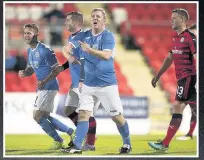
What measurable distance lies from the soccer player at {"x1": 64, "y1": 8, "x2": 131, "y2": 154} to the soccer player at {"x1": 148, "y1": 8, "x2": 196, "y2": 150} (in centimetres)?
51

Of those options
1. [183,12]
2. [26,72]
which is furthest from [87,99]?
[183,12]

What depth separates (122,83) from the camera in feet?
24.2

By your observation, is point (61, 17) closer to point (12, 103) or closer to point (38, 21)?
point (38, 21)

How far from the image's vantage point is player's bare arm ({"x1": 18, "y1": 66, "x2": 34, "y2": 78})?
6.44 m

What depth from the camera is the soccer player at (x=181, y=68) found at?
624 cm

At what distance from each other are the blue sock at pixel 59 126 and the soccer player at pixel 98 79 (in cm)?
23

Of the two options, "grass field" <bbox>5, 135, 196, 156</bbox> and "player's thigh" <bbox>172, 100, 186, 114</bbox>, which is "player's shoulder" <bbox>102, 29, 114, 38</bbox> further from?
"grass field" <bbox>5, 135, 196, 156</bbox>

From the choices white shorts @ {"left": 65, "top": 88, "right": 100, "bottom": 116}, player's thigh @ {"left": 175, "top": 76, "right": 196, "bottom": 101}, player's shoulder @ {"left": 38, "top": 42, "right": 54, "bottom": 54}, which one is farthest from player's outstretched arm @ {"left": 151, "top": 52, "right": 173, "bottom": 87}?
player's shoulder @ {"left": 38, "top": 42, "right": 54, "bottom": 54}

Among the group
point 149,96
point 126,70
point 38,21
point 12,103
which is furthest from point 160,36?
point 12,103

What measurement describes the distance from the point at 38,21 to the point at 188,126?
1.93 metres

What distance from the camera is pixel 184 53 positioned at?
20.5ft

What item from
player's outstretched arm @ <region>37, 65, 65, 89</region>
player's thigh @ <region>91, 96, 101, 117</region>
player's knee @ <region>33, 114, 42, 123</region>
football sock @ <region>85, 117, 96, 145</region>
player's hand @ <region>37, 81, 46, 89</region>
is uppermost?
player's outstretched arm @ <region>37, 65, 65, 89</region>

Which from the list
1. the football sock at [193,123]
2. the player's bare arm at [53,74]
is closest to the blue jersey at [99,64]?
the player's bare arm at [53,74]

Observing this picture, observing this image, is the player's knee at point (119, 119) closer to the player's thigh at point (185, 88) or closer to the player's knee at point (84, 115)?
the player's knee at point (84, 115)
